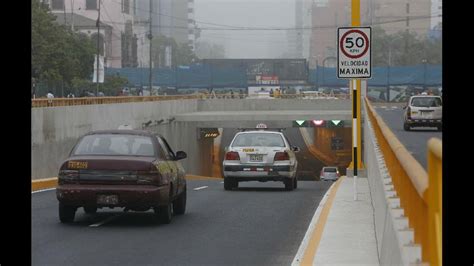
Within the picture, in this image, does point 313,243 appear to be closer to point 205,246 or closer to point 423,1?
point 205,246

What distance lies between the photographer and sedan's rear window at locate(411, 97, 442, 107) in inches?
1769

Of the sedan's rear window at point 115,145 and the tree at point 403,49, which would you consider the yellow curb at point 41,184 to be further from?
the tree at point 403,49

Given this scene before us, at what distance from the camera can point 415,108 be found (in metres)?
44.7

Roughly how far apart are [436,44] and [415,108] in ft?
327

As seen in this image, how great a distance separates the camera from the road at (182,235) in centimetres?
1262

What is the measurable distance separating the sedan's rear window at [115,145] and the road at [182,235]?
1173 mm

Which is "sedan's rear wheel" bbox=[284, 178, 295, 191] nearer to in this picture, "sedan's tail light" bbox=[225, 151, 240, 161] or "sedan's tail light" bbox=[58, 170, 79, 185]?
"sedan's tail light" bbox=[225, 151, 240, 161]

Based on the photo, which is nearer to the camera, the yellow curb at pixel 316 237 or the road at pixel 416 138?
the yellow curb at pixel 316 237

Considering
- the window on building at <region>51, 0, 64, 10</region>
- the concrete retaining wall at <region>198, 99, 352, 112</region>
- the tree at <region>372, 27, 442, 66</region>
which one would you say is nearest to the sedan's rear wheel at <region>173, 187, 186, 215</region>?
the concrete retaining wall at <region>198, 99, 352, 112</region>

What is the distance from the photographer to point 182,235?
15.1 meters

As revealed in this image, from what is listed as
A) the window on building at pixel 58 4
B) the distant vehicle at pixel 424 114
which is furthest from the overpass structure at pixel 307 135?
the window on building at pixel 58 4

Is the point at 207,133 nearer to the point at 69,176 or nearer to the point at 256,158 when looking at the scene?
the point at 256,158

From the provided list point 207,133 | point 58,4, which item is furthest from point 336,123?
point 58,4

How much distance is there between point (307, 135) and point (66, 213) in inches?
3538
